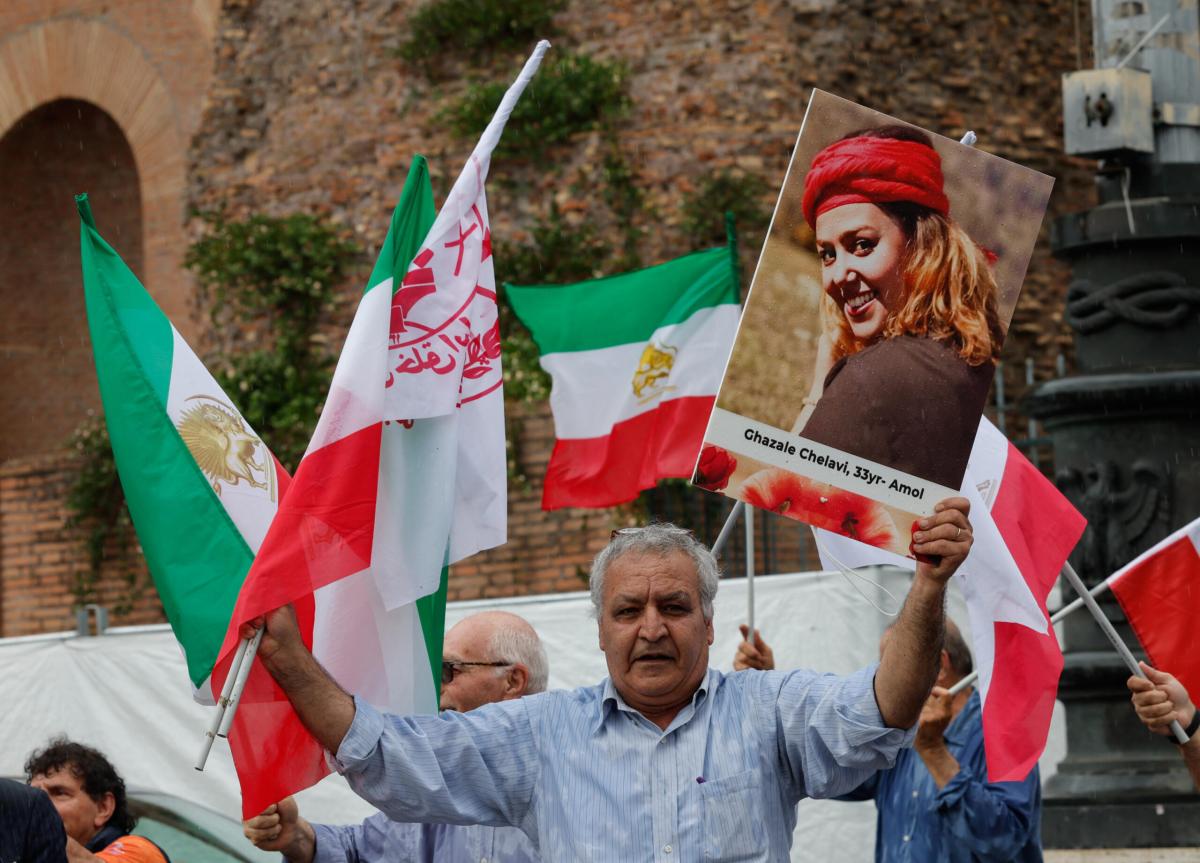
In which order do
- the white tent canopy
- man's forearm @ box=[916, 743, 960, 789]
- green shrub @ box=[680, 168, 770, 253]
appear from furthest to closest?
green shrub @ box=[680, 168, 770, 253] → the white tent canopy → man's forearm @ box=[916, 743, 960, 789]

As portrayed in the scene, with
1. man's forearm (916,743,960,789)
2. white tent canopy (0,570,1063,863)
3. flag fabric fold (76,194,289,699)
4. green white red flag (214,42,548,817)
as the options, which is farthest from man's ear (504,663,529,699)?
white tent canopy (0,570,1063,863)

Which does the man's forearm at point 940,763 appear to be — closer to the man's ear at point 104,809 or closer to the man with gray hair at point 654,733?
the man with gray hair at point 654,733

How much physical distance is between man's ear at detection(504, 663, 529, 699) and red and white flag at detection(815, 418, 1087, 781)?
0.86 m

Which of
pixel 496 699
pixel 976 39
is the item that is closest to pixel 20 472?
→ pixel 976 39

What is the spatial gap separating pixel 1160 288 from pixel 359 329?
4438 millimetres

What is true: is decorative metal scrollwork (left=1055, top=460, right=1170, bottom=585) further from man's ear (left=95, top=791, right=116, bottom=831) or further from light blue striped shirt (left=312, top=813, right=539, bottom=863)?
man's ear (left=95, top=791, right=116, bottom=831)

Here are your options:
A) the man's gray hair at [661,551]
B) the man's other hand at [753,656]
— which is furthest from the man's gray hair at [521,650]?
the man's gray hair at [661,551]

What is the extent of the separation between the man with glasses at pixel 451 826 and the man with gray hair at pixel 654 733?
35.4 inches

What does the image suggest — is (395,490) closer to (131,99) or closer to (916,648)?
(916,648)

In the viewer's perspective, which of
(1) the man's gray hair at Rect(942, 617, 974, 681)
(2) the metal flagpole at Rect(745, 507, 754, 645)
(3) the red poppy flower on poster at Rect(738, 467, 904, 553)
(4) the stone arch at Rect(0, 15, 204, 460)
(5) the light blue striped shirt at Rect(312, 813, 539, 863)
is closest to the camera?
(3) the red poppy flower on poster at Rect(738, 467, 904, 553)

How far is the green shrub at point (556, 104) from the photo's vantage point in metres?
14.6

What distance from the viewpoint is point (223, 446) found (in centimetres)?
498

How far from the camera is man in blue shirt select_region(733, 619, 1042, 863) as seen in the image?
5.20m

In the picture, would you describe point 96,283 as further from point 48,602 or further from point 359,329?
point 48,602
